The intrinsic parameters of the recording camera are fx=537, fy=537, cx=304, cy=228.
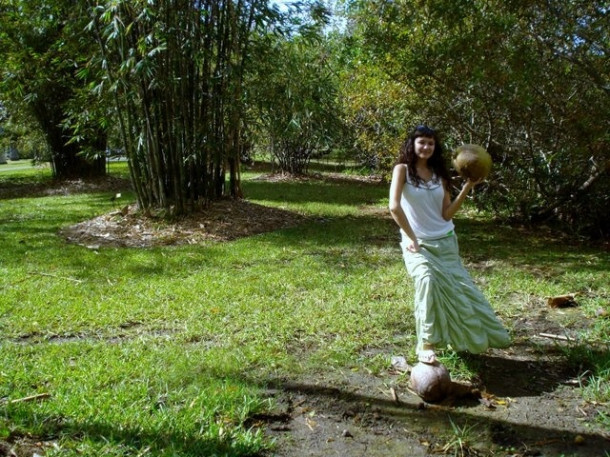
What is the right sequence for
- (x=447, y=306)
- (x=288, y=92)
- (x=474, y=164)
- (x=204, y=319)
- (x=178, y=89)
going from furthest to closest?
(x=288, y=92) → (x=178, y=89) → (x=204, y=319) → (x=474, y=164) → (x=447, y=306)

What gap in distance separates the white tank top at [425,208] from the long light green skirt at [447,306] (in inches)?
2.3

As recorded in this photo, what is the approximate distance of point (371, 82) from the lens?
30.5 ft

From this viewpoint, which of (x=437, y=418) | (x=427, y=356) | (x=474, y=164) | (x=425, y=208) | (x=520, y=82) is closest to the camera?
(x=437, y=418)

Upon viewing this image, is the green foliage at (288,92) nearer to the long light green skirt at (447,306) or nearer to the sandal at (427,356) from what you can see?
the long light green skirt at (447,306)

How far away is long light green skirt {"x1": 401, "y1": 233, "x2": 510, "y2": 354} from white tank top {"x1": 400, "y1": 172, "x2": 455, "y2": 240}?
58 millimetres

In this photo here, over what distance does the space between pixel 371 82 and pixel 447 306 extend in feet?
22.3

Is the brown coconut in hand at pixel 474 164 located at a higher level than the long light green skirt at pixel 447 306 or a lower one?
higher

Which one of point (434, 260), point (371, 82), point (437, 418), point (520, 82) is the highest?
point (371, 82)

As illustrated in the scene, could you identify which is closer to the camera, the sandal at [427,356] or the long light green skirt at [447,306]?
the sandal at [427,356]

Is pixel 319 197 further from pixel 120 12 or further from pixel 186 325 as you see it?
pixel 186 325

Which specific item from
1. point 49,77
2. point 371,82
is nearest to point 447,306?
point 371,82

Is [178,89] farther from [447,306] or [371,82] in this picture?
[447,306]

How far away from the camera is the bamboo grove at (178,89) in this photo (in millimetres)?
7082

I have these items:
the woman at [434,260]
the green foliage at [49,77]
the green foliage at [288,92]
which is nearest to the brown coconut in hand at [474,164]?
the woman at [434,260]
